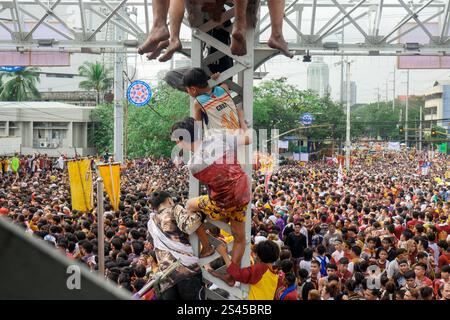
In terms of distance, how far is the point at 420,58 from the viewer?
13938 millimetres

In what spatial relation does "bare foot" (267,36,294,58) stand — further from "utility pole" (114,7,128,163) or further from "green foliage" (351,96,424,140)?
"green foliage" (351,96,424,140)

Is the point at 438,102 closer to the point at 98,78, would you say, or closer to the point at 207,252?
the point at 98,78

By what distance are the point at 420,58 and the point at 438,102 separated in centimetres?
6622

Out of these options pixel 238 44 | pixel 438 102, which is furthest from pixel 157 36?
pixel 438 102

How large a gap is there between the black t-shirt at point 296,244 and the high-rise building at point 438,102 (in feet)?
214

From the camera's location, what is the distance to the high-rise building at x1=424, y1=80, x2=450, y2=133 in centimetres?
7294

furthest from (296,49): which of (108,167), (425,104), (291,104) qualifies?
(425,104)

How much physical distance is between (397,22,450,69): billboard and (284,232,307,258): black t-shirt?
6803mm

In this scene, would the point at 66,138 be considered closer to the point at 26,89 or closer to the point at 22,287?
the point at 26,89

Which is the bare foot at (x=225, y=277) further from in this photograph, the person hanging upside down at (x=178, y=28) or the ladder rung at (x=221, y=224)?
the person hanging upside down at (x=178, y=28)

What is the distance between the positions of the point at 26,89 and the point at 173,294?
46812 millimetres

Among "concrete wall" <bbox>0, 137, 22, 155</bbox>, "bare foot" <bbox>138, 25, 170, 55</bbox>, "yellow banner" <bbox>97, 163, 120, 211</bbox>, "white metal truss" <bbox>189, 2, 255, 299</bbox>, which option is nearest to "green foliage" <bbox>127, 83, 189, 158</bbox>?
"concrete wall" <bbox>0, 137, 22, 155</bbox>

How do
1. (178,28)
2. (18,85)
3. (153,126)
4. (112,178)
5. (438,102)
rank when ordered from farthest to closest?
(438,102) → (18,85) → (153,126) → (112,178) → (178,28)

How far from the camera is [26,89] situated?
159 feet
